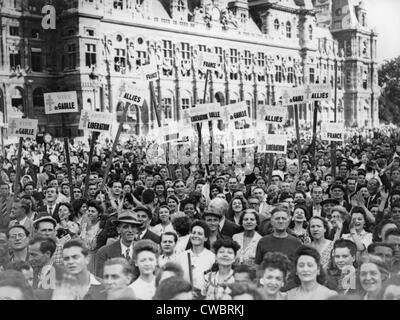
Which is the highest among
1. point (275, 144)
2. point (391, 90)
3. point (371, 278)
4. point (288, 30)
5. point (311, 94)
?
point (288, 30)

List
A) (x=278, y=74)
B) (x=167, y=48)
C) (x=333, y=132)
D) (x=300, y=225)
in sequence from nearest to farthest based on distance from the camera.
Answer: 1. (x=300, y=225)
2. (x=333, y=132)
3. (x=167, y=48)
4. (x=278, y=74)

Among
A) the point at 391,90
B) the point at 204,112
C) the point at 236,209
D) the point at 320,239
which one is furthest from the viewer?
the point at 391,90

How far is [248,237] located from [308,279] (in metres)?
1.64

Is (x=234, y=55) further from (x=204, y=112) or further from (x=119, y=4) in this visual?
(x=204, y=112)

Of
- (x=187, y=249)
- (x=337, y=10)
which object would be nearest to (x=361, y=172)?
(x=187, y=249)

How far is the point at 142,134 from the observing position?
1119 inches

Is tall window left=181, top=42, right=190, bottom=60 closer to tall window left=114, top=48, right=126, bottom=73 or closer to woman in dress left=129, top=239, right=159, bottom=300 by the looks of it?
tall window left=114, top=48, right=126, bottom=73

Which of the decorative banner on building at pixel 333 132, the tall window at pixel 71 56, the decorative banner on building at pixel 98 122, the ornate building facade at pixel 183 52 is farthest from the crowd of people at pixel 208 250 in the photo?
the tall window at pixel 71 56

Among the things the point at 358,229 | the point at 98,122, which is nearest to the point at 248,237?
the point at 358,229

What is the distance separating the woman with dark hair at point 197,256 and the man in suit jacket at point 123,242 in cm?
61

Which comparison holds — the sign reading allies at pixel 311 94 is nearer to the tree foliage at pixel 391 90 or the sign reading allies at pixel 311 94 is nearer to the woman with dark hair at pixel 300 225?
the tree foliage at pixel 391 90

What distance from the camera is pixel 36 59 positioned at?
1101 inches

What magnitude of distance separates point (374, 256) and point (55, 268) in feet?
8.43
